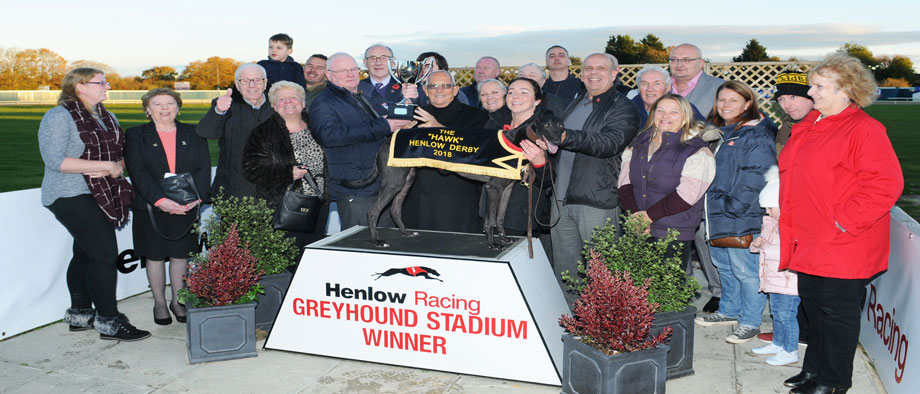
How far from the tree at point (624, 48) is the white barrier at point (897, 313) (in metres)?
43.4

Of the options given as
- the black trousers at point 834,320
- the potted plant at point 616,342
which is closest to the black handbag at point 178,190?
the potted plant at point 616,342

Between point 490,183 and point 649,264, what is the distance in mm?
1067

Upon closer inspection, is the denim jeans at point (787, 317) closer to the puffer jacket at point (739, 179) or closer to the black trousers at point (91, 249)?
the puffer jacket at point (739, 179)

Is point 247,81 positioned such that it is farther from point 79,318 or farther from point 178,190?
point 79,318

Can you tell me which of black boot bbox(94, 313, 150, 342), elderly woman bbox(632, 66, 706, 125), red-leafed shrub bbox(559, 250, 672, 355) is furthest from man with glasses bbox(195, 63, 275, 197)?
elderly woman bbox(632, 66, 706, 125)

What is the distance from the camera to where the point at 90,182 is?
174 inches

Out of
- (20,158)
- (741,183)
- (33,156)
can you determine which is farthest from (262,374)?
(33,156)

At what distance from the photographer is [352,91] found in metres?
4.85

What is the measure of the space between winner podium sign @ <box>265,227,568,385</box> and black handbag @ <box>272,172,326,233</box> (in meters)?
0.35

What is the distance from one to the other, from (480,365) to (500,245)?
2.49 ft

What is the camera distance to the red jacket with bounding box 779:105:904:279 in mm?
3094

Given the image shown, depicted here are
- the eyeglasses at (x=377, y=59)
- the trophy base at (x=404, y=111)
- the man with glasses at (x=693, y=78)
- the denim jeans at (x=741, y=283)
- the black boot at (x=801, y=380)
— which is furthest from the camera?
the man with glasses at (x=693, y=78)

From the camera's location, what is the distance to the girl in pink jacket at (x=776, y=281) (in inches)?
159

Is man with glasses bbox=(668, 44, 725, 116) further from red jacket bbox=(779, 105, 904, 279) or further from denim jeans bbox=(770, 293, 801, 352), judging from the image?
red jacket bbox=(779, 105, 904, 279)
